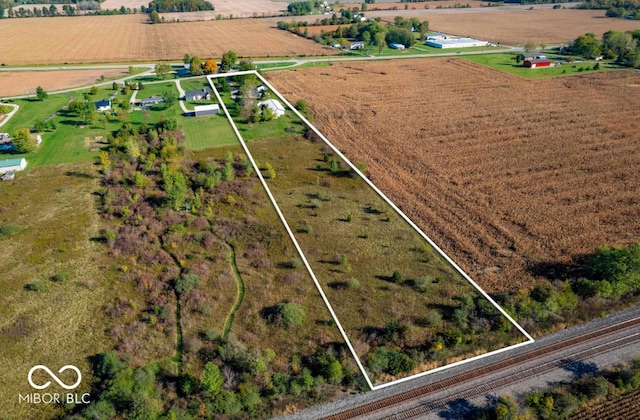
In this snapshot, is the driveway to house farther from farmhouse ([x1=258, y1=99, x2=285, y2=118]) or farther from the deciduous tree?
the deciduous tree

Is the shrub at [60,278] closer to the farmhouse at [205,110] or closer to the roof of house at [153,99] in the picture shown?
the farmhouse at [205,110]

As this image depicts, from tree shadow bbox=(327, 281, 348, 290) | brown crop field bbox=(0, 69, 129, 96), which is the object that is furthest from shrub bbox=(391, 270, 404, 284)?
brown crop field bbox=(0, 69, 129, 96)

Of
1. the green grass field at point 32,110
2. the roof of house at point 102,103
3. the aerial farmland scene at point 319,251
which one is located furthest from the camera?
the roof of house at point 102,103

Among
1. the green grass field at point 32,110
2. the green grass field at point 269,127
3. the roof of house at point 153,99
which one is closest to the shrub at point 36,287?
the green grass field at point 269,127

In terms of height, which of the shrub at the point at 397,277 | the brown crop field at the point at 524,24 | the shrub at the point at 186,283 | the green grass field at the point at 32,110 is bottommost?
the shrub at the point at 186,283

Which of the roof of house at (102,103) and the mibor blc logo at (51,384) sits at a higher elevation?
the roof of house at (102,103)

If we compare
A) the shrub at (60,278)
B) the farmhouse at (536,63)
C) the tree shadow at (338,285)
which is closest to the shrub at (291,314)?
the tree shadow at (338,285)

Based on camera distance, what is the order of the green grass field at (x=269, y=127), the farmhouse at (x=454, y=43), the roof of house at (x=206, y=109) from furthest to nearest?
the farmhouse at (x=454, y=43) → the roof of house at (x=206, y=109) → the green grass field at (x=269, y=127)

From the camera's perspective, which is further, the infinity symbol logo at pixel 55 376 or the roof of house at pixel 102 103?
the roof of house at pixel 102 103
